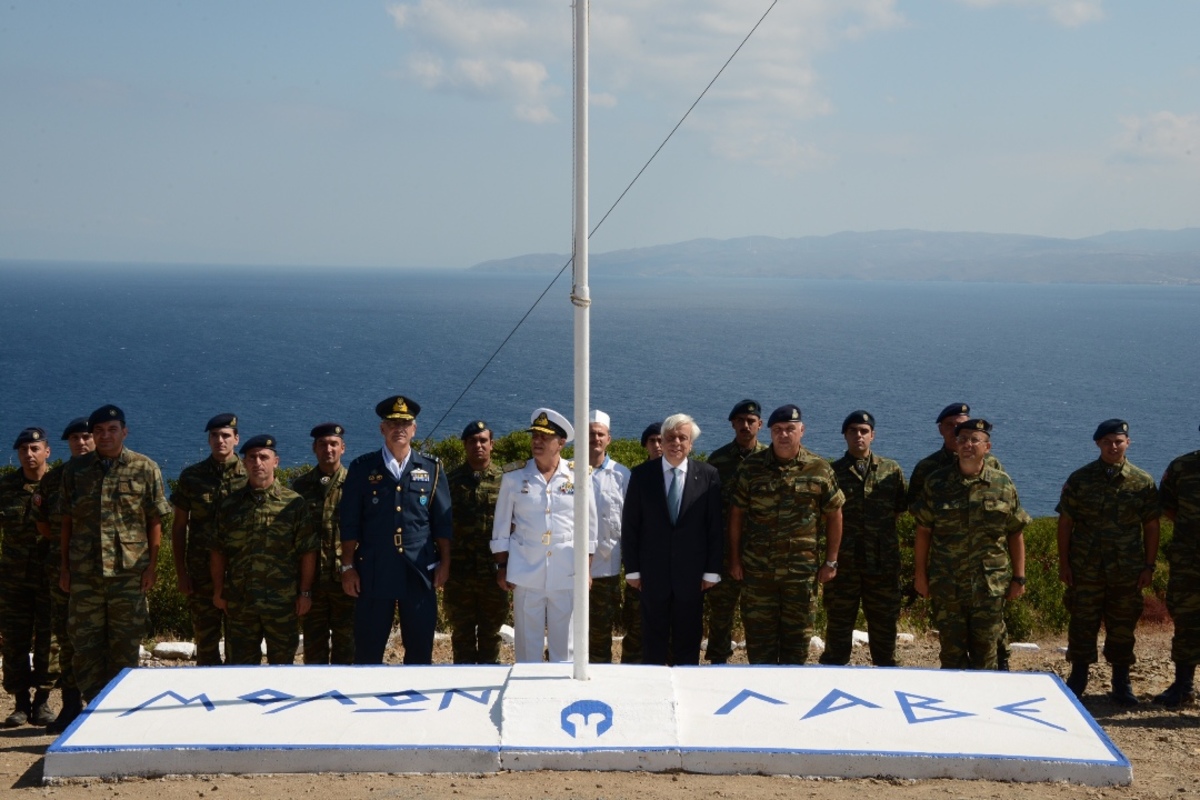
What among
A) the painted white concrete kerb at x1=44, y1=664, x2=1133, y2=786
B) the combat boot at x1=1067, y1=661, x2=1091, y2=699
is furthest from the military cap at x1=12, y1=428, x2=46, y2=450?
the combat boot at x1=1067, y1=661, x2=1091, y2=699

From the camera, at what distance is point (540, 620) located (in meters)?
6.88

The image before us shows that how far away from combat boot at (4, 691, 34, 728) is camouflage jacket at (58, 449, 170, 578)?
124 centimetres

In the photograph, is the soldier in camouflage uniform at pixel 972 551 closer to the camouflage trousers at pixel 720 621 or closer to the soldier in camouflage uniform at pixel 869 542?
the soldier in camouflage uniform at pixel 869 542

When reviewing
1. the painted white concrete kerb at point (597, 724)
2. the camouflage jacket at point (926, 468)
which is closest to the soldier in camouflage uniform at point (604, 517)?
the painted white concrete kerb at point (597, 724)

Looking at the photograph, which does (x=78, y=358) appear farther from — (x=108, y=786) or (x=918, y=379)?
(x=108, y=786)

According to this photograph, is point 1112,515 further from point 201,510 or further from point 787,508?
point 201,510

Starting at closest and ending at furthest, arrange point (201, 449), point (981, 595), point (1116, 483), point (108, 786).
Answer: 1. point (108, 786)
2. point (981, 595)
3. point (1116, 483)
4. point (201, 449)

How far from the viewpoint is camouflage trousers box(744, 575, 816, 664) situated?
6.84 meters

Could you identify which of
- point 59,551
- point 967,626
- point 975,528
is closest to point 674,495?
point 975,528

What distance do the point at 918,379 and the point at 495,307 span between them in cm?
9491

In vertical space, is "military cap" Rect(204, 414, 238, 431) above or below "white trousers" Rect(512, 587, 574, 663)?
above

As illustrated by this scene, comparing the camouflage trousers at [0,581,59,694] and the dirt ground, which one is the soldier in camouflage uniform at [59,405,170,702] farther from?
the dirt ground

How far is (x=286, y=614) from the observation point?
6.89 meters

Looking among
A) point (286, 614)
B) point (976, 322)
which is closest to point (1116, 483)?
point (286, 614)
